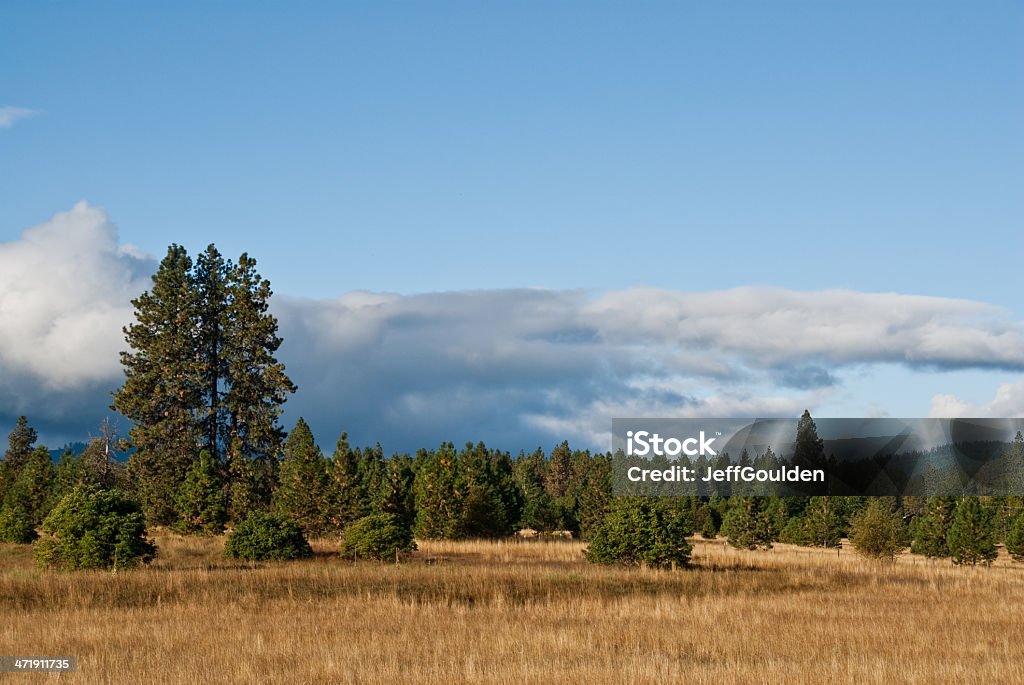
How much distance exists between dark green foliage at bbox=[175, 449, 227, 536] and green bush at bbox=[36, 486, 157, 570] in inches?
917

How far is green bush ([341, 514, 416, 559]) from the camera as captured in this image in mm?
40156

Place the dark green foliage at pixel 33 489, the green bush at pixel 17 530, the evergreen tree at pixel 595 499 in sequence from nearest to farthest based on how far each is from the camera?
the green bush at pixel 17 530
the dark green foliage at pixel 33 489
the evergreen tree at pixel 595 499

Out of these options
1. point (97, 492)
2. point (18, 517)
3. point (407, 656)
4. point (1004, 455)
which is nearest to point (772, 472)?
point (1004, 455)

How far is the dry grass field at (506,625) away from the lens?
1616 cm

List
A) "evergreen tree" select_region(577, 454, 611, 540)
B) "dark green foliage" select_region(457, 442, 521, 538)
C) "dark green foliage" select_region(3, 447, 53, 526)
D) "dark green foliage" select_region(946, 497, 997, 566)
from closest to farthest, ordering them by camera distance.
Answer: "dark green foliage" select_region(946, 497, 997, 566) → "dark green foliage" select_region(457, 442, 521, 538) → "dark green foliage" select_region(3, 447, 53, 526) → "evergreen tree" select_region(577, 454, 611, 540)

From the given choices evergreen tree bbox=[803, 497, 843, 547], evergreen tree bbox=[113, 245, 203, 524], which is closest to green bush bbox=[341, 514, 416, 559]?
evergreen tree bbox=[113, 245, 203, 524]

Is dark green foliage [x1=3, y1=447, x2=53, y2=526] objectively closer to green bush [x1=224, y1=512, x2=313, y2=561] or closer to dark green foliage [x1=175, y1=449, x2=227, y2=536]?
dark green foliage [x1=175, y1=449, x2=227, y2=536]

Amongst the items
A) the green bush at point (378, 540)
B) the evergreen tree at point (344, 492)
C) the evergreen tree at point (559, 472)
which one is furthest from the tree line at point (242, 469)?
the evergreen tree at point (559, 472)

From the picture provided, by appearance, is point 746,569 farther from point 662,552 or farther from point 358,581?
point 358,581

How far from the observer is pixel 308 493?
6166 cm

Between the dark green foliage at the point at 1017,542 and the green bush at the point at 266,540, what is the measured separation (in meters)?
40.2

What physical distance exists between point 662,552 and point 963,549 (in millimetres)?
24854

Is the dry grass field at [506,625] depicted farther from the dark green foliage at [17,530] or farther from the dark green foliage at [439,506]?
the dark green foliage at [439,506]

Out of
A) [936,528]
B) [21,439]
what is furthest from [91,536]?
[21,439]
